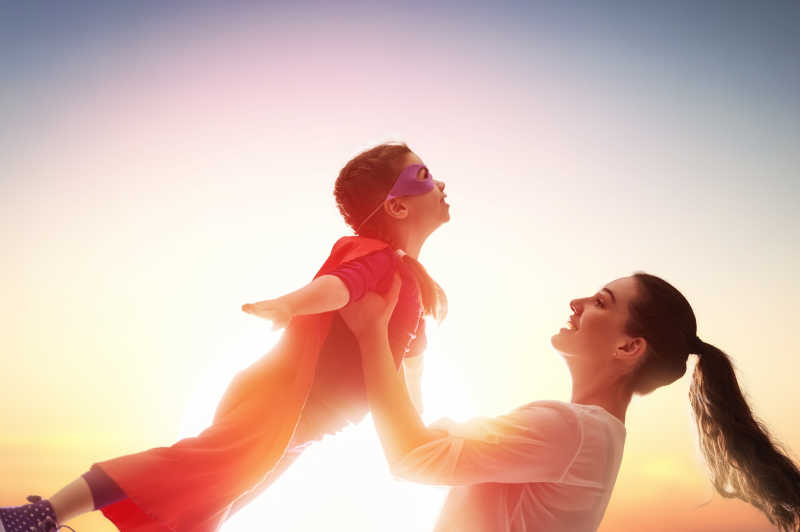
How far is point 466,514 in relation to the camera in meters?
2.75

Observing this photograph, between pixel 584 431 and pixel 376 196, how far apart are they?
130 cm

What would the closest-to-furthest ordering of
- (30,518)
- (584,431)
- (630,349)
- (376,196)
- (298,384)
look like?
(30,518) → (298,384) → (584,431) → (630,349) → (376,196)

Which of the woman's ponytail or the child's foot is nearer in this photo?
the child's foot

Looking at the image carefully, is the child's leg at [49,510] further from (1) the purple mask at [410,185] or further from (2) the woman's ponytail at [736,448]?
(2) the woman's ponytail at [736,448]

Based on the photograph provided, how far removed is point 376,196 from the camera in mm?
3023

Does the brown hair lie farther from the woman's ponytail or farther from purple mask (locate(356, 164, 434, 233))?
purple mask (locate(356, 164, 434, 233))

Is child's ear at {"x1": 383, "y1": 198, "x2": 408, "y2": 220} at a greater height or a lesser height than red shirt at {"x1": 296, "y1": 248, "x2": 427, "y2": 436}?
greater

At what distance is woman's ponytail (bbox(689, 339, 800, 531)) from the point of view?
2.86 metres

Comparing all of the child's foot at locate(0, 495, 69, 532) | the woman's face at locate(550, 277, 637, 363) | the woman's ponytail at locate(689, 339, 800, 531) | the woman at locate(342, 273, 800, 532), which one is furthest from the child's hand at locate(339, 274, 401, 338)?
the woman's ponytail at locate(689, 339, 800, 531)

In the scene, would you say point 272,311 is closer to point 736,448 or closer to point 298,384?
point 298,384

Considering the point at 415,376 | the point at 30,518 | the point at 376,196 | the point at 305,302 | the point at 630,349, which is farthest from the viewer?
the point at 415,376

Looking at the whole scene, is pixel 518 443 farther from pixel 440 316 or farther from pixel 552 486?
pixel 440 316

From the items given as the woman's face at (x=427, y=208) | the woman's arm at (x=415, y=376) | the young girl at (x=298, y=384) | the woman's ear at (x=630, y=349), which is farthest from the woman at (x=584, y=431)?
the woman's face at (x=427, y=208)

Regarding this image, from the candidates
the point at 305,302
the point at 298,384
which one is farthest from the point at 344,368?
the point at 305,302
